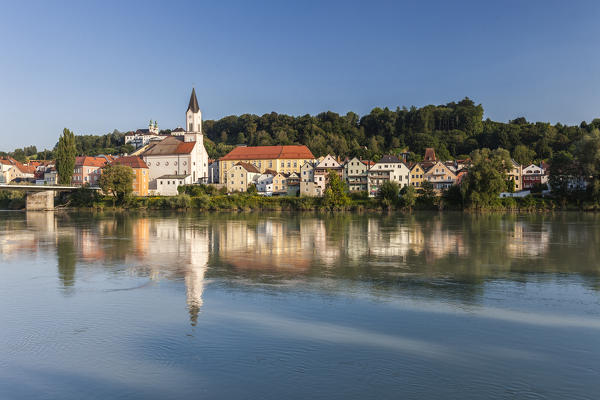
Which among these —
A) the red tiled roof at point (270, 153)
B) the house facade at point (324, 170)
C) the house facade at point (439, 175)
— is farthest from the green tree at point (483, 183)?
the red tiled roof at point (270, 153)

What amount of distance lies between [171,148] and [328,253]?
240 feet

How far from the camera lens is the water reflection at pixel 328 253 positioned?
1534cm

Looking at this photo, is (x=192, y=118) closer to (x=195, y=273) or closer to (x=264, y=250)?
(x=264, y=250)

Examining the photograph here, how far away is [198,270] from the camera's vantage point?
16.5 metres

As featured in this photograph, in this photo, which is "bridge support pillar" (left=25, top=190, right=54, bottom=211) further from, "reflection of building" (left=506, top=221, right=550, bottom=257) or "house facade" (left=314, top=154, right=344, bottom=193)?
"reflection of building" (left=506, top=221, right=550, bottom=257)

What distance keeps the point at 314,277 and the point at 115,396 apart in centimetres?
878

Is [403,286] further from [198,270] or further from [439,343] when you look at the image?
[198,270]

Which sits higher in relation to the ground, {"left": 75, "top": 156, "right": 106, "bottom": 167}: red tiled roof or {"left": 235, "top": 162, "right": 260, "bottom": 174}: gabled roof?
{"left": 75, "top": 156, "right": 106, "bottom": 167}: red tiled roof

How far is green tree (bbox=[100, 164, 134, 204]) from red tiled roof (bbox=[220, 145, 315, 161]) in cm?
2733

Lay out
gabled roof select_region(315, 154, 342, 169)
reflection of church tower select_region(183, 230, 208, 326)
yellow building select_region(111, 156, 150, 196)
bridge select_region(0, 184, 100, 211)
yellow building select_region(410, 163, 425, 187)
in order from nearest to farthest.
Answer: reflection of church tower select_region(183, 230, 208, 326) < bridge select_region(0, 184, 100, 211) < yellow building select_region(410, 163, 425, 187) < gabled roof select_region(315, 154, 342, 169) < yellow building select_region(111, 156, 150, 196)

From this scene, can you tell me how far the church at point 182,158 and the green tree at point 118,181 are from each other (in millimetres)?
15446

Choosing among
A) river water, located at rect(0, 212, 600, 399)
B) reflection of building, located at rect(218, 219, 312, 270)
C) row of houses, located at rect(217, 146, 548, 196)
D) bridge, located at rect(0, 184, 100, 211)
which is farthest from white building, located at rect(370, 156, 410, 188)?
river water, located at rect(0, 212, 600, 399)

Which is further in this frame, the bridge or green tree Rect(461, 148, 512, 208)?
the bridge

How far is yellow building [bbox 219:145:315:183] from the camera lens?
3541 inches
